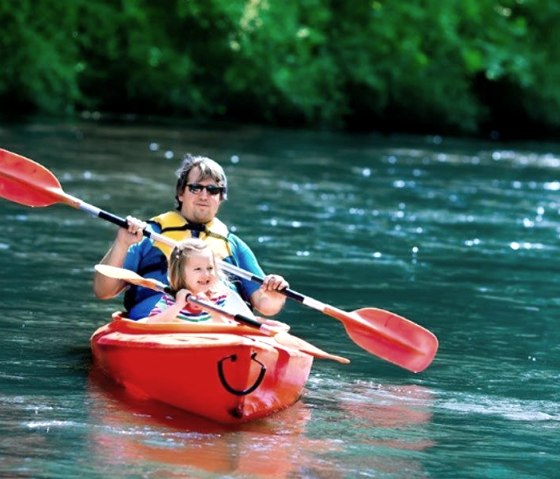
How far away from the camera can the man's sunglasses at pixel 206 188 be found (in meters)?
6.35

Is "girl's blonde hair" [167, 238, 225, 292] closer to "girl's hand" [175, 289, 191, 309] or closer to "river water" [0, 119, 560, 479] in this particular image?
"girl's hand" [175, 289, 191, 309]

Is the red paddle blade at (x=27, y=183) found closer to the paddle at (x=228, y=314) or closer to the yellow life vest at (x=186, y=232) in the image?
the yellow life vest at (x=186, y=232)

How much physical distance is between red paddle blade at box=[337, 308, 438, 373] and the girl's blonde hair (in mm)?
864

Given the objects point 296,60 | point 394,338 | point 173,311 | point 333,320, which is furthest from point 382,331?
point 296,60

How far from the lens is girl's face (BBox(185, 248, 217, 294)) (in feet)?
18.9

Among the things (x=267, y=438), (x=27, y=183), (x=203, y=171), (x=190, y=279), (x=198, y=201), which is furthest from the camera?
(x=27, y=183)

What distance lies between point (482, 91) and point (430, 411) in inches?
937

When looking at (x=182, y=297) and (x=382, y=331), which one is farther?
(x=382, y=331)

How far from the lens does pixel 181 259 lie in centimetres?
578

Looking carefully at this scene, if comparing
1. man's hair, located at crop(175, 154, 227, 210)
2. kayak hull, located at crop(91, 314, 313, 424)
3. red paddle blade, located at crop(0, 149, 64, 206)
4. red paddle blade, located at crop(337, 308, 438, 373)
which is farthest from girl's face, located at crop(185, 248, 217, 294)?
red paddle blade, located at crop(0, 149, 64, 206)

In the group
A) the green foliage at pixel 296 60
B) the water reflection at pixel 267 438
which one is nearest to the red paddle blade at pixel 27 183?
the water reflection at pixel 267 438

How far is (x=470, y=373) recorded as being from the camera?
6.77 metres

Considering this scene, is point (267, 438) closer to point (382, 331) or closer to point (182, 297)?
point (182, 297)

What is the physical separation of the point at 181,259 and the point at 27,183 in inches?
69.3
